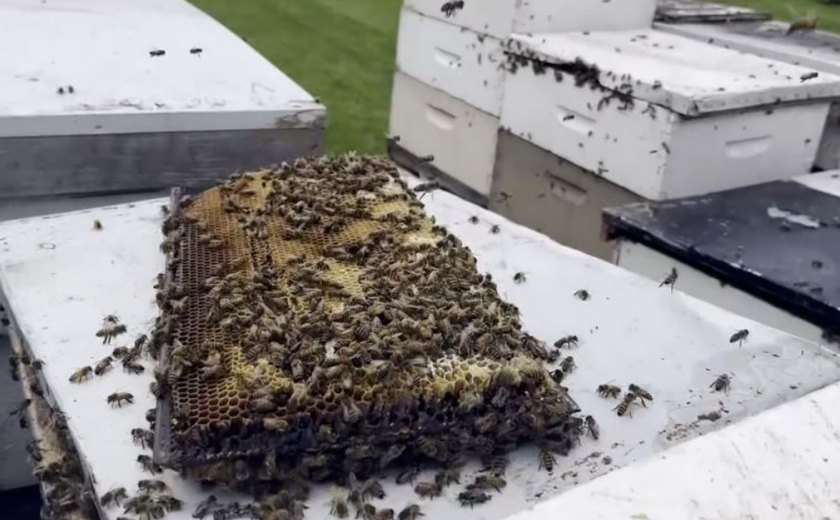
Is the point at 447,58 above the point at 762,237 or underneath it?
above

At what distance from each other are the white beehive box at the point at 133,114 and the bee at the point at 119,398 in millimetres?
901

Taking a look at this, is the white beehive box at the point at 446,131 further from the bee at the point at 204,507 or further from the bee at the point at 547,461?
the bee at the point at 204,507

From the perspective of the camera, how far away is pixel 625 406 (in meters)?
1.16

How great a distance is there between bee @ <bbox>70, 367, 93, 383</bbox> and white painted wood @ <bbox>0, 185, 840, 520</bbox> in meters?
0.01

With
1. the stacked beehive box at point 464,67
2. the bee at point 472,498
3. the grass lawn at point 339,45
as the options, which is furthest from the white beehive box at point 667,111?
the grass lawn at point 339,45

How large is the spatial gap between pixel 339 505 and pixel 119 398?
1.18ft

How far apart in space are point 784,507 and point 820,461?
83mm

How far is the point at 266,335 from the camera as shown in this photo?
3.63 ft

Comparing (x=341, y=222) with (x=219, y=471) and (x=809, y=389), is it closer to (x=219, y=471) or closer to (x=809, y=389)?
(x=219, y=471)

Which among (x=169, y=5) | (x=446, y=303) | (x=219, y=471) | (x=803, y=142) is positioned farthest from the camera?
(x=169, y=5)

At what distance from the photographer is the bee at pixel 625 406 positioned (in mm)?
1155

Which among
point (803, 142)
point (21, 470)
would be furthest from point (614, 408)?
point (803, 142)

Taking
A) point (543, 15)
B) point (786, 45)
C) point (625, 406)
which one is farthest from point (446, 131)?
point (625, 406)

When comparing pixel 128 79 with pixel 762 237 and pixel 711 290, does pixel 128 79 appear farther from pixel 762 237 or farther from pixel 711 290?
pixel 762 237
